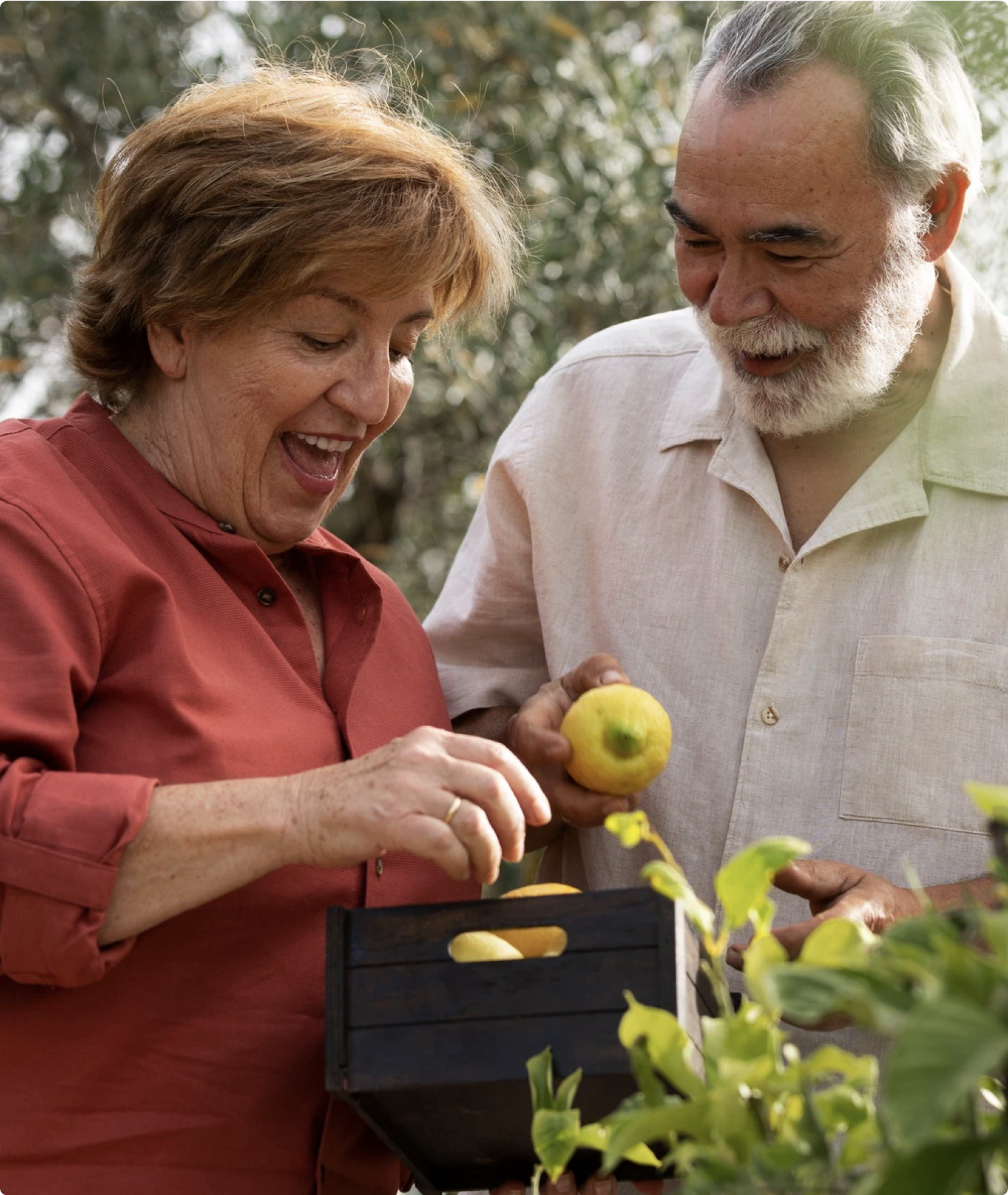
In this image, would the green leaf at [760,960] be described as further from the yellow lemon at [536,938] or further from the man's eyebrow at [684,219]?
the man's eyebrow at [684,219]

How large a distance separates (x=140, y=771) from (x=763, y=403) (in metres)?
1.42

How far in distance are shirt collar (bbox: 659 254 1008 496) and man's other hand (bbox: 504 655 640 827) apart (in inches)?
26.3

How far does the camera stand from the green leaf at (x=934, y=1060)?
0.92m

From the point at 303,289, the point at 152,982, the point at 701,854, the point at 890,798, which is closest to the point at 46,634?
the point at 152,982

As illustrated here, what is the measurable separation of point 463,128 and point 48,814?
13.1 ft

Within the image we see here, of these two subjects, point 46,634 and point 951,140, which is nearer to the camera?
point 46,634

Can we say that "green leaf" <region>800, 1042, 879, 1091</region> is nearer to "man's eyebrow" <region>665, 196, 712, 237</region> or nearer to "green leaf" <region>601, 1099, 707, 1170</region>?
"green leaf" <region>601, 1099, 707, 1170</region>

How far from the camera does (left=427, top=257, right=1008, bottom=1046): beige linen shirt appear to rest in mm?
2744

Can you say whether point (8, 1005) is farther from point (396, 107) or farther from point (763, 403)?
point (396, 107)

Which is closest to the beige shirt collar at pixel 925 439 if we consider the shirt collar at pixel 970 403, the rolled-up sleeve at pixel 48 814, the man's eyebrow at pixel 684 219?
the shirt collar at pixel 970 403

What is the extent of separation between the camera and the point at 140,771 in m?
2.25

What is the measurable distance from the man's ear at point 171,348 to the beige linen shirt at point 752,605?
0.82 m

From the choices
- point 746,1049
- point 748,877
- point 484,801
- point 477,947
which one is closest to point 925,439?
point 484,801

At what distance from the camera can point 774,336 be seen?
2.88 metres
